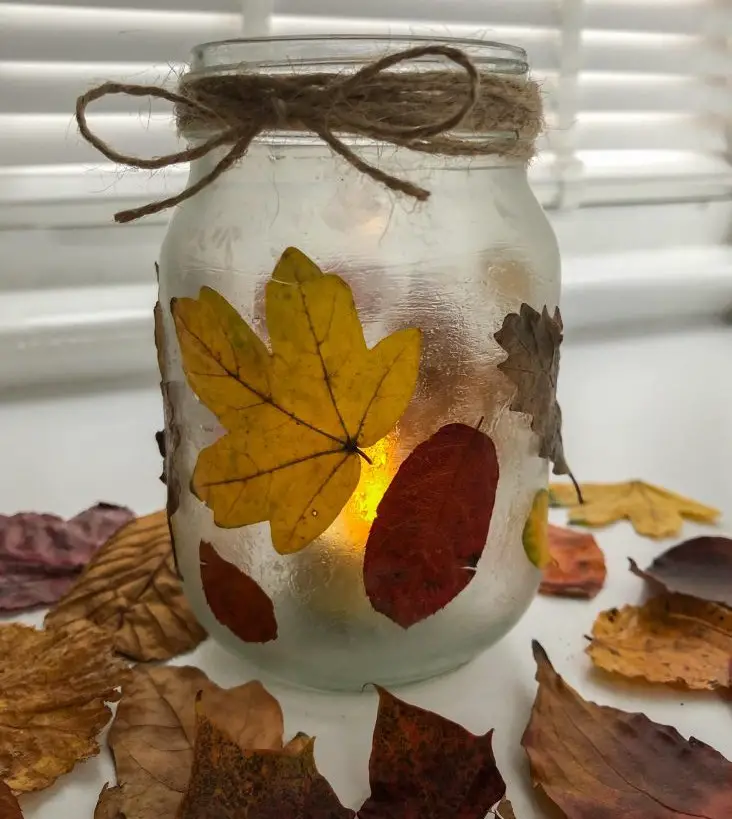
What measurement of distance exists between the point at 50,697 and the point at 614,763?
257mm

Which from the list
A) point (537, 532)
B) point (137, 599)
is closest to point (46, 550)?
point (137, 599)

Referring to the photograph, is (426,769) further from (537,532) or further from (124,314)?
(124,314)

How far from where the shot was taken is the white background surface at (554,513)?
1.40 ft

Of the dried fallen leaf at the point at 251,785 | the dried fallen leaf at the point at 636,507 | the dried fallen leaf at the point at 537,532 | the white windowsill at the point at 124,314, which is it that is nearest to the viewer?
the dried fallen leaf at the point at 251,785

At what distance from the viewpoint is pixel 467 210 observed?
1.38 ft

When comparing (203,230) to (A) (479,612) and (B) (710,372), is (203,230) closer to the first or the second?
(A) (479,612)

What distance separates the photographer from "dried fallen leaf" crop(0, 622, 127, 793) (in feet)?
1.32

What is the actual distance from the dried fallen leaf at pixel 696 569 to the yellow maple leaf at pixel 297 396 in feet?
0.80

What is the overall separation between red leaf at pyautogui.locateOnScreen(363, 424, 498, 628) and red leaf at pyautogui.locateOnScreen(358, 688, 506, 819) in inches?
1.9

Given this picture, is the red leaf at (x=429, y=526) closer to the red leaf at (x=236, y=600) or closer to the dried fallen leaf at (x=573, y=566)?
the red leaf at (x=236, y=600)

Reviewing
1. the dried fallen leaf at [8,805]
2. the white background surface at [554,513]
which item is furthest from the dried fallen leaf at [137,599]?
the dried fallen leaf at [8,805]

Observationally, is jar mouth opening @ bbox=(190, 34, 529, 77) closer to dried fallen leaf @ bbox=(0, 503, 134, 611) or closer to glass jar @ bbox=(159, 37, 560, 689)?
glass jar @ bbox=(159, 37, 560, 689)

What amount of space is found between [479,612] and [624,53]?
35.9 inches

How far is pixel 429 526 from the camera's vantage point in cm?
40
